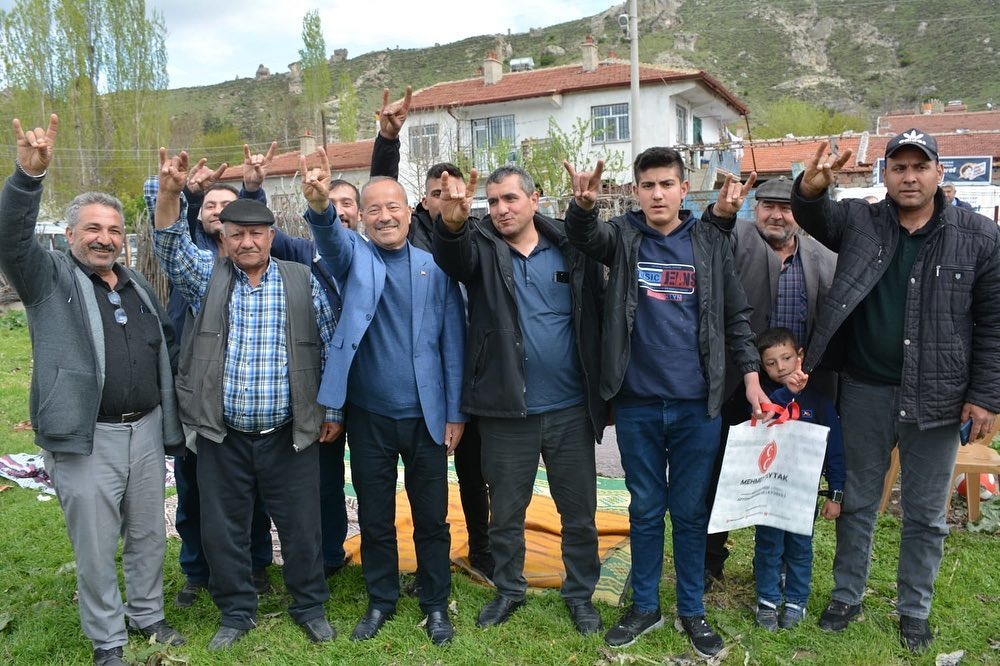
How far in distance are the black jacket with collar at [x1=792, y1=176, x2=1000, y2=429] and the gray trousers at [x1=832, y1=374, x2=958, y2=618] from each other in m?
0.16

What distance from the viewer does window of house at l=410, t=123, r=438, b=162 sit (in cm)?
2443

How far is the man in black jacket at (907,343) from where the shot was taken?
3336mm

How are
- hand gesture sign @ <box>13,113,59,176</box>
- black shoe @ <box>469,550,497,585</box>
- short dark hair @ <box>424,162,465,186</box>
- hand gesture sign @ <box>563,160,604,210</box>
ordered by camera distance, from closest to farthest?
hand gesture sign @ <box>13,113,59,176</box>, hand gesture sign @ <box>563,160,604,210</box>, short dark hair @ <box>424,162,465,186</box>, black shoe @ <box>469,550,497,585</box>

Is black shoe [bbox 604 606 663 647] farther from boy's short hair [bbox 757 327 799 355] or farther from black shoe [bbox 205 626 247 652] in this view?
black shoe [bbox 205 626 247 652]

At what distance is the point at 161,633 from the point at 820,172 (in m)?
3.93

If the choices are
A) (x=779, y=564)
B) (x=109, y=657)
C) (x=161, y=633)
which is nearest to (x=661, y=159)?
(x=779, y=564)

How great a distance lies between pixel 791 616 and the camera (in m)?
3.74

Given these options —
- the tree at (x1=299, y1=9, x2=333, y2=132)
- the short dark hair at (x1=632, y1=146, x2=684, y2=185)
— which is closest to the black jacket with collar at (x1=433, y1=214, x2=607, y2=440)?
the short dark hair at (x1=632, y1=146, x2=684, y2=185)

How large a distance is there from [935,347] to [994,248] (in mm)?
520

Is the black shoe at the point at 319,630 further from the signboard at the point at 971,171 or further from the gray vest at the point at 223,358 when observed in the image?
the signboard at the point at 971,171

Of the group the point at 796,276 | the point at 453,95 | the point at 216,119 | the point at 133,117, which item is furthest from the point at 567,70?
the point at 216,119

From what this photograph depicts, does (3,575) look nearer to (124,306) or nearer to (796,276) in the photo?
(124,306)

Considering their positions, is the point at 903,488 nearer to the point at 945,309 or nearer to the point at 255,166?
the point at 945,309

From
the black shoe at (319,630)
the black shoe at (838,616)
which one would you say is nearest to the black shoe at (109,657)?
the black shoe at (319,630)
